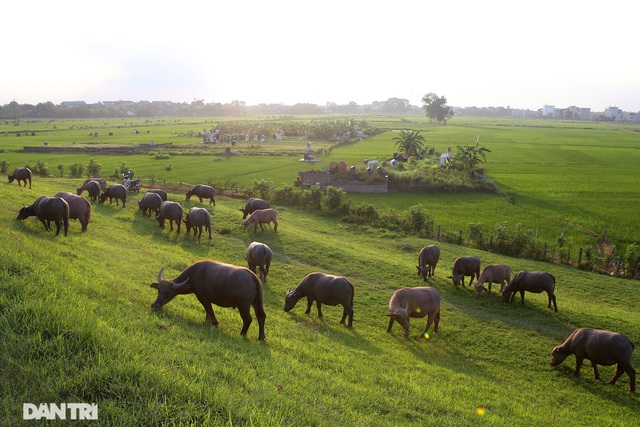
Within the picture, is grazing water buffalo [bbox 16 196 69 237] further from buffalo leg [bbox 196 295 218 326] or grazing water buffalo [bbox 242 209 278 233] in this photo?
grazing water buffalo [bbox 242 209 278 233]

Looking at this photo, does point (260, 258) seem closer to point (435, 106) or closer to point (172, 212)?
point (172, 212)

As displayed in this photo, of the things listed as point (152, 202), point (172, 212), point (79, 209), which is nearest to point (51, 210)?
point (79, 209)

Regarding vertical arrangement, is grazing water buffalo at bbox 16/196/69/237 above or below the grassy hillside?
above

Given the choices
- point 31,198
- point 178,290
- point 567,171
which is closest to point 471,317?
point 178,290

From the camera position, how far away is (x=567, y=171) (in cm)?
5472

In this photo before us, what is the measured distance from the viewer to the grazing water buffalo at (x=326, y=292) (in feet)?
42.9

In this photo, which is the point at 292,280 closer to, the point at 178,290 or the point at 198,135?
the point at 178,290

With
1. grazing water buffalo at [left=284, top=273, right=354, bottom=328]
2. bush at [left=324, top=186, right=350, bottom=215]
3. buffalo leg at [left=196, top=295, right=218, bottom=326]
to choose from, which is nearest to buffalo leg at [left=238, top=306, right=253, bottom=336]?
buffalo leg at [left=196, top=295, right=218, bottom=326]

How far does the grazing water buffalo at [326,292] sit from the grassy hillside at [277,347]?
1.77ft

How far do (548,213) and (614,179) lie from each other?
2278 cm

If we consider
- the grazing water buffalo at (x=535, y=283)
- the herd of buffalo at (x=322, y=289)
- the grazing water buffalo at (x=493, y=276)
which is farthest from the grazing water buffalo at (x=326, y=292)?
the grazing water buffalo at (x=535, y=283)

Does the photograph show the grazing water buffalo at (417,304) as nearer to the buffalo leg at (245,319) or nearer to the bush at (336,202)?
the buffalo leg at (245,319)

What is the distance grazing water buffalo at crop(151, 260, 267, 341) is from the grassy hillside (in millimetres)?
488

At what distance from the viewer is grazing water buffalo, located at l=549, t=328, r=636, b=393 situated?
11.2 meters
